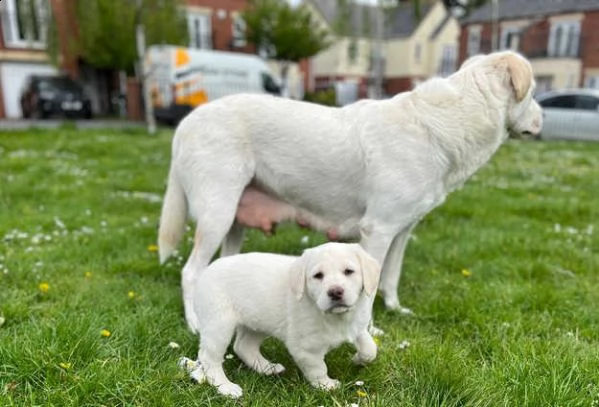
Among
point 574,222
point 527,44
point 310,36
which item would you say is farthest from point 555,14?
point 574,222

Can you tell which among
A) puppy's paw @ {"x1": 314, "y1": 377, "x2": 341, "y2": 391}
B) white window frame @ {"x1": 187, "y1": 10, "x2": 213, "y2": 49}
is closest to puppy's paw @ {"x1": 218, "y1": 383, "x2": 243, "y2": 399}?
puppy's paw @ {"x1": 314, "y1": 377, "x2": 341, "y2": 391}

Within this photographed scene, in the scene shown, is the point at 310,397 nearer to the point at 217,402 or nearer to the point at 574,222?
the point at 217,402

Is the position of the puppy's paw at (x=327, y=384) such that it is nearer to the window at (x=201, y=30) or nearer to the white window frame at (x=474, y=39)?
the window at (x=201, y=30)

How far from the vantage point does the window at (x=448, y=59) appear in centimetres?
4647

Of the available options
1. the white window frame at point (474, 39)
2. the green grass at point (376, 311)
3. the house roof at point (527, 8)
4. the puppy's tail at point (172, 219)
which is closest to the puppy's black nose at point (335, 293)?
the green grass at point (376, 311)

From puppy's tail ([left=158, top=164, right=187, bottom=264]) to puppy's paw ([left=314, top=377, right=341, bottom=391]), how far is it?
67.4 inches

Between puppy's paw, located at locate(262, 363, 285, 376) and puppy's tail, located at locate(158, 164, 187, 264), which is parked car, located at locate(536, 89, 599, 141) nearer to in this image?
puppy's tail, located at locate(158, 164, 187, 264)

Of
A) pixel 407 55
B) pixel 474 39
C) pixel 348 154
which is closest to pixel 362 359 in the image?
pixel 348 154

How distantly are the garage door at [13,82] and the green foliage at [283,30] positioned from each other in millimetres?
11472

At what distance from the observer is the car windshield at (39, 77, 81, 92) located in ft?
74.1

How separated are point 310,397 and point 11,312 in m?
2.08

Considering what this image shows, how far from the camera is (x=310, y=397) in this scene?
252 centimetres

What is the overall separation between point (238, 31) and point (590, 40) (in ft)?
72.7

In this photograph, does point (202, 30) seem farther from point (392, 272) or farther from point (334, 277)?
point (334, 277)
